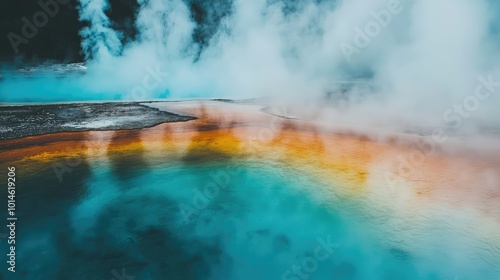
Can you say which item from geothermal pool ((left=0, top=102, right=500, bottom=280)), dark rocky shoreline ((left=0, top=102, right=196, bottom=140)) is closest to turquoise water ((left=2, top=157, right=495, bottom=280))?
geothermal pool ((left=0, top=102, right=500, bottom=280))

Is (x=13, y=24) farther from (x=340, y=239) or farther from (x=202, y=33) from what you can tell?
(x=340, y=239)

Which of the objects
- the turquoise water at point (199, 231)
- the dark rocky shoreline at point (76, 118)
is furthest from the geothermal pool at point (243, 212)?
the dark rocky shoreline at point (76, 118)

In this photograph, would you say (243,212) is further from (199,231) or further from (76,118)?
(76,118)

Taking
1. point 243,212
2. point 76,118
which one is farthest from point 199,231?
point 76,118

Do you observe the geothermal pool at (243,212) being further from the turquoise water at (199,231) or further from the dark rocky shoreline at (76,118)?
the dark rocky shoreline at (76,118)

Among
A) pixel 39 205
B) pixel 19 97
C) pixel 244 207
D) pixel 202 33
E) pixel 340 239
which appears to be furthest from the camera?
pixel 202 33

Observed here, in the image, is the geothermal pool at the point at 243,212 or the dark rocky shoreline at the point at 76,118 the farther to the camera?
the dark rocky shoreline at the point at 76,118

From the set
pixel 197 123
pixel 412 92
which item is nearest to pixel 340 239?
pixel 197 123
